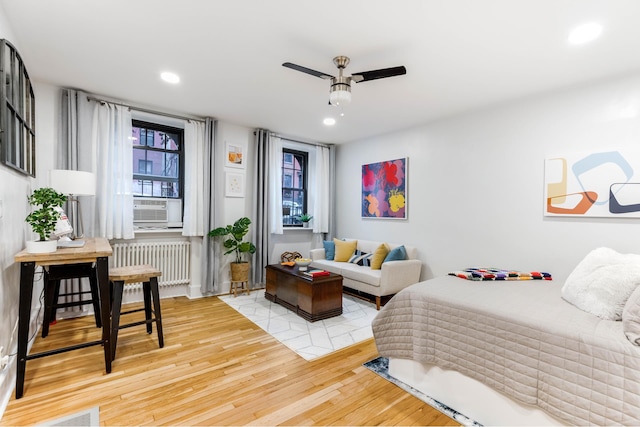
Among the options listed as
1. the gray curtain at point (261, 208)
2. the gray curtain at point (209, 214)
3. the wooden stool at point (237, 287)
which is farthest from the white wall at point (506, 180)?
the gray curtain at point (209, 214)

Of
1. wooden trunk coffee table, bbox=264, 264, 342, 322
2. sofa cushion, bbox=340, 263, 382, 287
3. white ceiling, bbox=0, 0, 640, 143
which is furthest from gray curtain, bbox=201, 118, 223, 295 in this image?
sofa cushion, bbox=340, 263, 382, 287

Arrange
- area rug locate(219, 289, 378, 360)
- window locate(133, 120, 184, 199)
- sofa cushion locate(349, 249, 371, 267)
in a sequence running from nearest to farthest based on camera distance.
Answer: area rug locate(219, 289, 378, 360)
window locate(133, 120, 184, 199)
sofa cushion locate(349, 249, 371, 267)

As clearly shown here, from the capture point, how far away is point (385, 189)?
4.84 m

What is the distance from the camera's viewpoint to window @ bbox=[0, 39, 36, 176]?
187 cm

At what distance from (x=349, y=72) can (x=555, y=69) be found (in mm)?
1770

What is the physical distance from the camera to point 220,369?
2.34 metres

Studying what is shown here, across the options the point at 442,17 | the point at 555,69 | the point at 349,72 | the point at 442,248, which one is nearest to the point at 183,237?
the point at 349,72

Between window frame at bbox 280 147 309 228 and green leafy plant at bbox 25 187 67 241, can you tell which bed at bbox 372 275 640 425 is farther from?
window frame at bbox 280 147 309 228

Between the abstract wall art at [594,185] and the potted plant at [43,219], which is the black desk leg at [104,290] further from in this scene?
the abstract wall art at [594,185]

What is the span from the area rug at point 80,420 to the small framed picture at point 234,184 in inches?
122

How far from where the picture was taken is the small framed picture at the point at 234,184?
4543mm

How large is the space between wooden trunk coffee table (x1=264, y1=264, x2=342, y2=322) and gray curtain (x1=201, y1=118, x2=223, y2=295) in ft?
3.51

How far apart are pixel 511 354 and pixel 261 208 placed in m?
3.75

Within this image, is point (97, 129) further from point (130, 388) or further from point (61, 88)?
point (130, 388)
